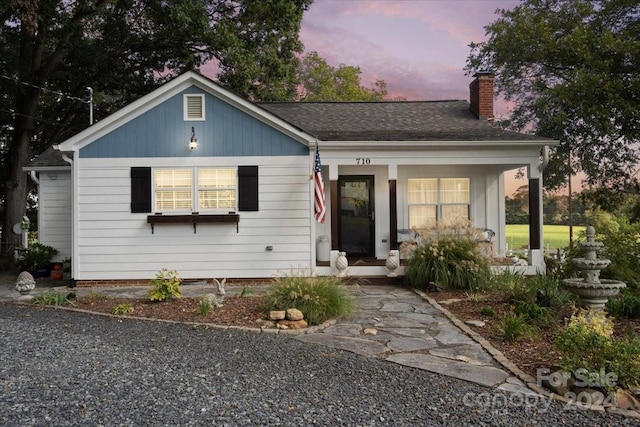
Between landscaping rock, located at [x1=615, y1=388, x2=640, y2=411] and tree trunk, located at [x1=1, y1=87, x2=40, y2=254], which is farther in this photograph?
tree trunk, located at [x1=1, y1=87, x2=40, y2=254]

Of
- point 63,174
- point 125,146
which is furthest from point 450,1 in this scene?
point 63,174

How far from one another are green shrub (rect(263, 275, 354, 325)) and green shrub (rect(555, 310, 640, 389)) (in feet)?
9.53

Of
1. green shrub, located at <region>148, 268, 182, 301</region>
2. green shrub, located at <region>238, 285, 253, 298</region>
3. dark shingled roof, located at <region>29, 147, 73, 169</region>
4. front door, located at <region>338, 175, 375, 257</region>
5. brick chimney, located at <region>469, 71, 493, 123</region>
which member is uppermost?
brick chimney, located at <region>469, 71, 493, 123</region>

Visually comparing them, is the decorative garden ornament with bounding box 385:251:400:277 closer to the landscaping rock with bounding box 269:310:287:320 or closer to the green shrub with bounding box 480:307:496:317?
the green shrub with bounding box 480:307:496:317

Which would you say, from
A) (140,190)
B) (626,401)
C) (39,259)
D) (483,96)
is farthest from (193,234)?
(483,96)

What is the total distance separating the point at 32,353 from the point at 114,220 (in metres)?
4.97

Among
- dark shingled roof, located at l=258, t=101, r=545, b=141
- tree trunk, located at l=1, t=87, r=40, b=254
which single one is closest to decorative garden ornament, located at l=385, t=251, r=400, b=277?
dark shingled roof, located at l=258, t=101, r=545, b=141

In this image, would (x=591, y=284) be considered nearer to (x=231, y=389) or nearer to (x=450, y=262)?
(x=450, y=262)

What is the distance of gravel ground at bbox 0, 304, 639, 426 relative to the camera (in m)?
3.11

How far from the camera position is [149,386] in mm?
3664

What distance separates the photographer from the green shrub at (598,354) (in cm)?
348

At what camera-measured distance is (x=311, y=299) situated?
19.6ft

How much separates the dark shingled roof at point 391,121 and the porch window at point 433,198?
4.37ft

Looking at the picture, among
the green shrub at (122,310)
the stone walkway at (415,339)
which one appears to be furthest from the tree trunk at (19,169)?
the green shrub at (122,310)
